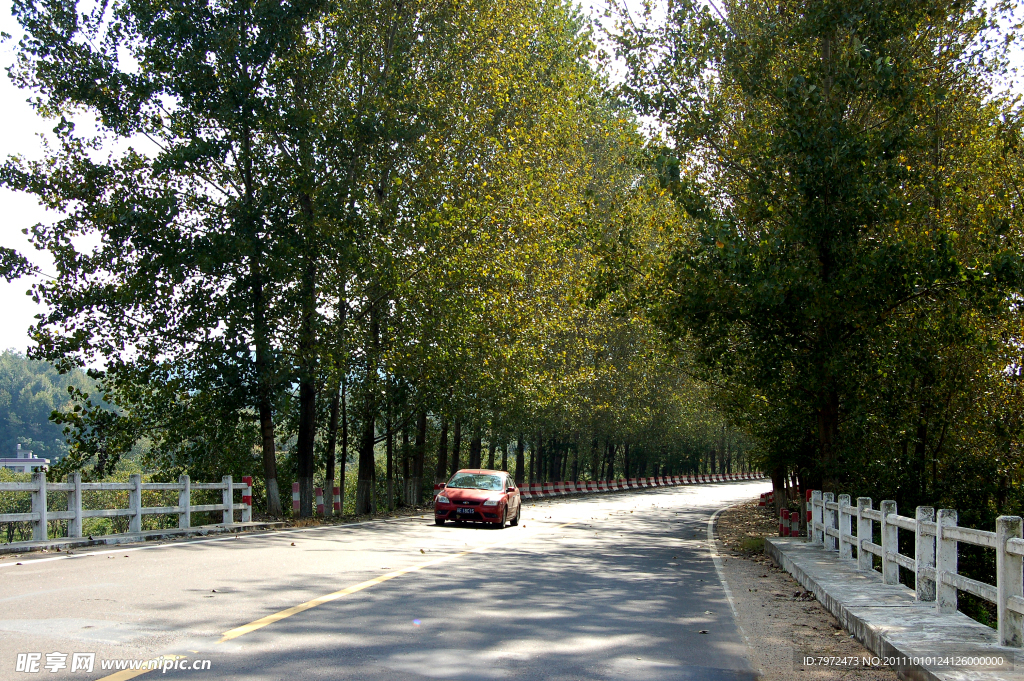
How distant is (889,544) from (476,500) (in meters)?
13.3

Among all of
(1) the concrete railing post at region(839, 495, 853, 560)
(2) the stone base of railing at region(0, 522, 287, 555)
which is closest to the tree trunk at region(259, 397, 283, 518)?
(2) the stone base of railing at region(0, 522, 287, 555)

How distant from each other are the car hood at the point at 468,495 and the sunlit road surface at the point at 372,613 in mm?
6906

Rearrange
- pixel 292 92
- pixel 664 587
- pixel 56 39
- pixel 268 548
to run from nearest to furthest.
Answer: pixel 664 587 < pixel 268 548 < pixel 56 39 < pixel 292 92

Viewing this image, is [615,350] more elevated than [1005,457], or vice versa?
[615,350]

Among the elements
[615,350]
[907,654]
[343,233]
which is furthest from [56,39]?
[615,350]

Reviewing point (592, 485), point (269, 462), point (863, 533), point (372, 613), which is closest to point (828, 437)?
point (863, 533)

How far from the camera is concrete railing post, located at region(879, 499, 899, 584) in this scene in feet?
37.2

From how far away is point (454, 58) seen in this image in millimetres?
30375

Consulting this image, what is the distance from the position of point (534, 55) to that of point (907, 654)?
33.5 metres

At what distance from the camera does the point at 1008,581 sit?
758 cm

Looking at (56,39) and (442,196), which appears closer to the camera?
(56,39)

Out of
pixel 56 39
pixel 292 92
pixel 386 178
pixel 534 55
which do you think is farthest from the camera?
pixel 534 55

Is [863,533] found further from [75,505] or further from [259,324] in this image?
[259,324]

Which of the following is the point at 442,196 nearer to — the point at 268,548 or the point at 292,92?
the point at 292,92
